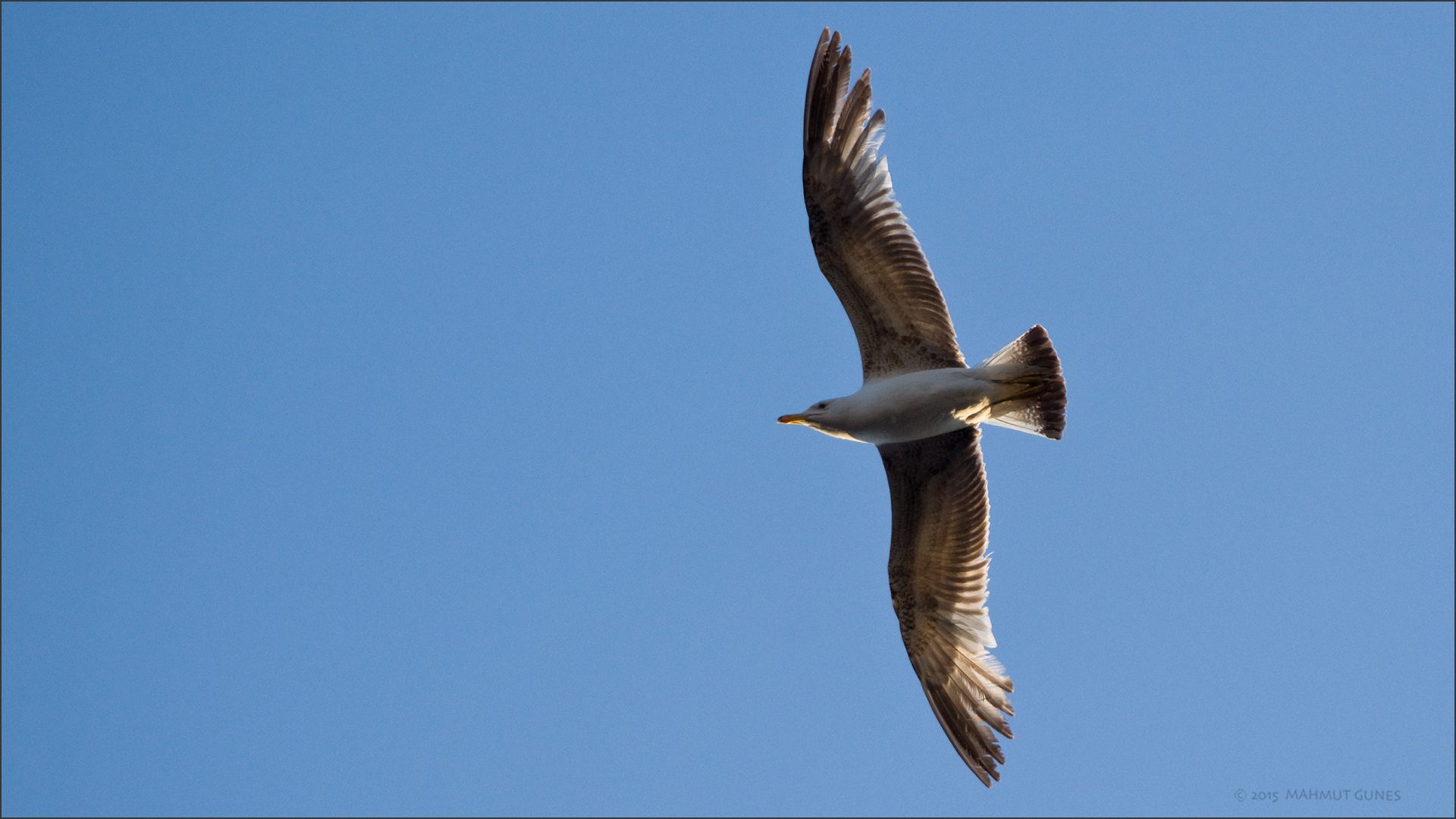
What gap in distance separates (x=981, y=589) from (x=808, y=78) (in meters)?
4.43

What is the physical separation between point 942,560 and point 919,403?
1.62 metres

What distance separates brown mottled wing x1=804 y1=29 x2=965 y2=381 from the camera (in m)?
9.08

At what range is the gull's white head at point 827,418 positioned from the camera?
9594 mm

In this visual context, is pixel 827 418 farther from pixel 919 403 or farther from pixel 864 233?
pixel 864 233

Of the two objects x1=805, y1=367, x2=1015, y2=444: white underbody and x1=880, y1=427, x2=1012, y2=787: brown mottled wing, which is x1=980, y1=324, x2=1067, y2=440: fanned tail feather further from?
x1=880, y1=427, x2=1012, y2=787: brown mottled wing

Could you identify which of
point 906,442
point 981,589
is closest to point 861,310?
point 906,442

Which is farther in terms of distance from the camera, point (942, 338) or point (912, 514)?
point (912, 514)

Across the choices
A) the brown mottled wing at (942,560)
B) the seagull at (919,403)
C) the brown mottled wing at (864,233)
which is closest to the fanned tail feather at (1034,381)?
the seagull at (919,403)

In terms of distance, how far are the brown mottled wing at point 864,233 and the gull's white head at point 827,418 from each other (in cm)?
55

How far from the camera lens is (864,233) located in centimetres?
927

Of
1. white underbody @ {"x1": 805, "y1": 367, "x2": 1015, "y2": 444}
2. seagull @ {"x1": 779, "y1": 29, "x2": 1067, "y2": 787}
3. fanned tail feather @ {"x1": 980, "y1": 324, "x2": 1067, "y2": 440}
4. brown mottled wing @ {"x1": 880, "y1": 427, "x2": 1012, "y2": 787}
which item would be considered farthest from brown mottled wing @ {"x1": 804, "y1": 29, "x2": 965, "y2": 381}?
brown mottled wing @ {"x1": 880, "y1": 427, "x2": 1012, "y2": 787}

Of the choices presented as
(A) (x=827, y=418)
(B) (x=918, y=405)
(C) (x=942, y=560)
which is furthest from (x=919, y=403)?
(C) (x=942, y=560)

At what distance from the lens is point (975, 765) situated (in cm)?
941

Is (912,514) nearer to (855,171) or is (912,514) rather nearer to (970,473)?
(970,473)
